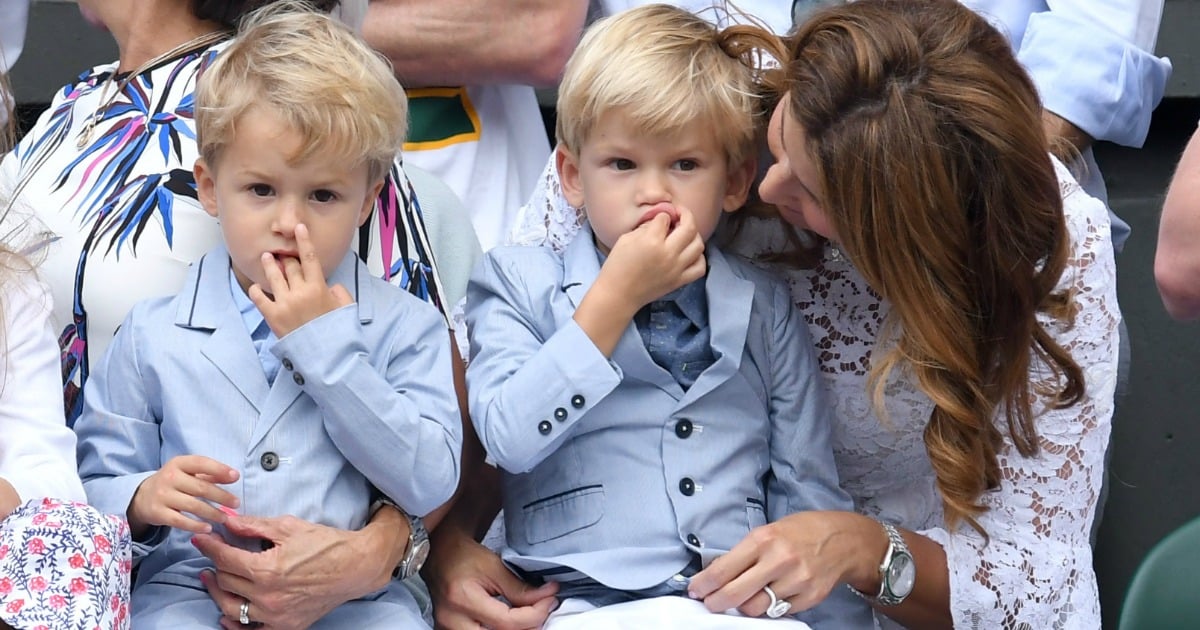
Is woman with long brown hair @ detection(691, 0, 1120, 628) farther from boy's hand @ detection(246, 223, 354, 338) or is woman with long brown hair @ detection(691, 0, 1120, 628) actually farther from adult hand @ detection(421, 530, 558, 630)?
boy's hand @ detection(246, 223, 354, 338)

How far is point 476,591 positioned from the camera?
2348 mm

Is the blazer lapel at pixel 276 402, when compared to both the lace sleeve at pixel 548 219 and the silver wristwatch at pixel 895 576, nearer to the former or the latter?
the lace sleeve at pixel 548 219

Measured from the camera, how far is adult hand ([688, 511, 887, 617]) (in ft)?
7.19

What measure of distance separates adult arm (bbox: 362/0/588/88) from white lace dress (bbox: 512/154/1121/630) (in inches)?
19.0

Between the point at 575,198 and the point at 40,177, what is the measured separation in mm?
826

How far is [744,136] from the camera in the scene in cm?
234

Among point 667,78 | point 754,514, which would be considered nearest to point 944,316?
point 754,514

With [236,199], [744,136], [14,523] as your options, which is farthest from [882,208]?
[14,523]

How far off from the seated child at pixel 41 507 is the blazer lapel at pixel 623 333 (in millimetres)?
730

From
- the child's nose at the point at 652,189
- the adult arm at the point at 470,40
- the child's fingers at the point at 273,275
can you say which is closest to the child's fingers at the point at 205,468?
the child's fingers at the point at 273,275

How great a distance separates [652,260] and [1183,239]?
0.70 metres

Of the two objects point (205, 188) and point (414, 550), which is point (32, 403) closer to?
point (205, 188)

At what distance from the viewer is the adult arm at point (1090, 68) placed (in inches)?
119

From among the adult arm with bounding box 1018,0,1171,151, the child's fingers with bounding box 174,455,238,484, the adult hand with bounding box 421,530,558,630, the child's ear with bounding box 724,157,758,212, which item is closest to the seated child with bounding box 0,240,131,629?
the child's fingers with bounding box 174,455,238,484
